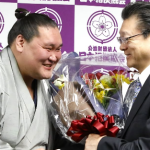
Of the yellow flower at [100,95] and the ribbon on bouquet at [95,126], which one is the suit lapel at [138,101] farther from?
the yellow flower at [100,95]

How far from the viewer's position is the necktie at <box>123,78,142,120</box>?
5.14 ft

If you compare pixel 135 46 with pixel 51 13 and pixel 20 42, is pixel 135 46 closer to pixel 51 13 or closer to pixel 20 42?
pixel 20 42

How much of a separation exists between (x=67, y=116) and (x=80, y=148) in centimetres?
19

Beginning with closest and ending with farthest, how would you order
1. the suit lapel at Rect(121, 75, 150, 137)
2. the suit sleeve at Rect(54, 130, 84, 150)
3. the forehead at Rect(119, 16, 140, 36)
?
the suit lapel at Rect(121, 75, 150, 137) < the forehead at Rect(119, 16, 140, 36) < the suit sleeve at Rect(54, 130, 84, 150)

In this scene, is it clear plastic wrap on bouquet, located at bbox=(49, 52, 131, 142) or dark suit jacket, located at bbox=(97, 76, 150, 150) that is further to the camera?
clear plastic wrap on bouquet, located at bbox=(49, 52, 131, 142)

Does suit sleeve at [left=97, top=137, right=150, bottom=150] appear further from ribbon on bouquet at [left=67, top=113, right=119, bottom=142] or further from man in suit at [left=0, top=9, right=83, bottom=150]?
man in suit at [left=0, top=9, right=83, bottom=150]

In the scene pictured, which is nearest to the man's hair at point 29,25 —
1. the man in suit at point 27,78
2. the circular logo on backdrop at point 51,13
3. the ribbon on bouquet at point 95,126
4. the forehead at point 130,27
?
the man in suit at point 27,78

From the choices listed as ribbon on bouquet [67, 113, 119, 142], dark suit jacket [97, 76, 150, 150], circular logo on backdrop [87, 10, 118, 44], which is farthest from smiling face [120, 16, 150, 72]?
circular logo on backdrop [87, 10, 118, 44]

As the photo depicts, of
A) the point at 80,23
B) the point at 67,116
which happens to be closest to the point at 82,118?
the point at 67,116

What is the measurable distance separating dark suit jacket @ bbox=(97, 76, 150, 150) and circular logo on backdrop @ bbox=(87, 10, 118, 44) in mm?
1248

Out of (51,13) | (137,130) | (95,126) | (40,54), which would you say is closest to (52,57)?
(40,54)

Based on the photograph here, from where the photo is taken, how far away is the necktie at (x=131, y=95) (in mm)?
1566

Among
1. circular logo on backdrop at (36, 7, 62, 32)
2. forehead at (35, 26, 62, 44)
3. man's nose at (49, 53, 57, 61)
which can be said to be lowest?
man's nose at (49, 53, 57, 61)

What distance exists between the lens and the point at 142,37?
59.8 inches
